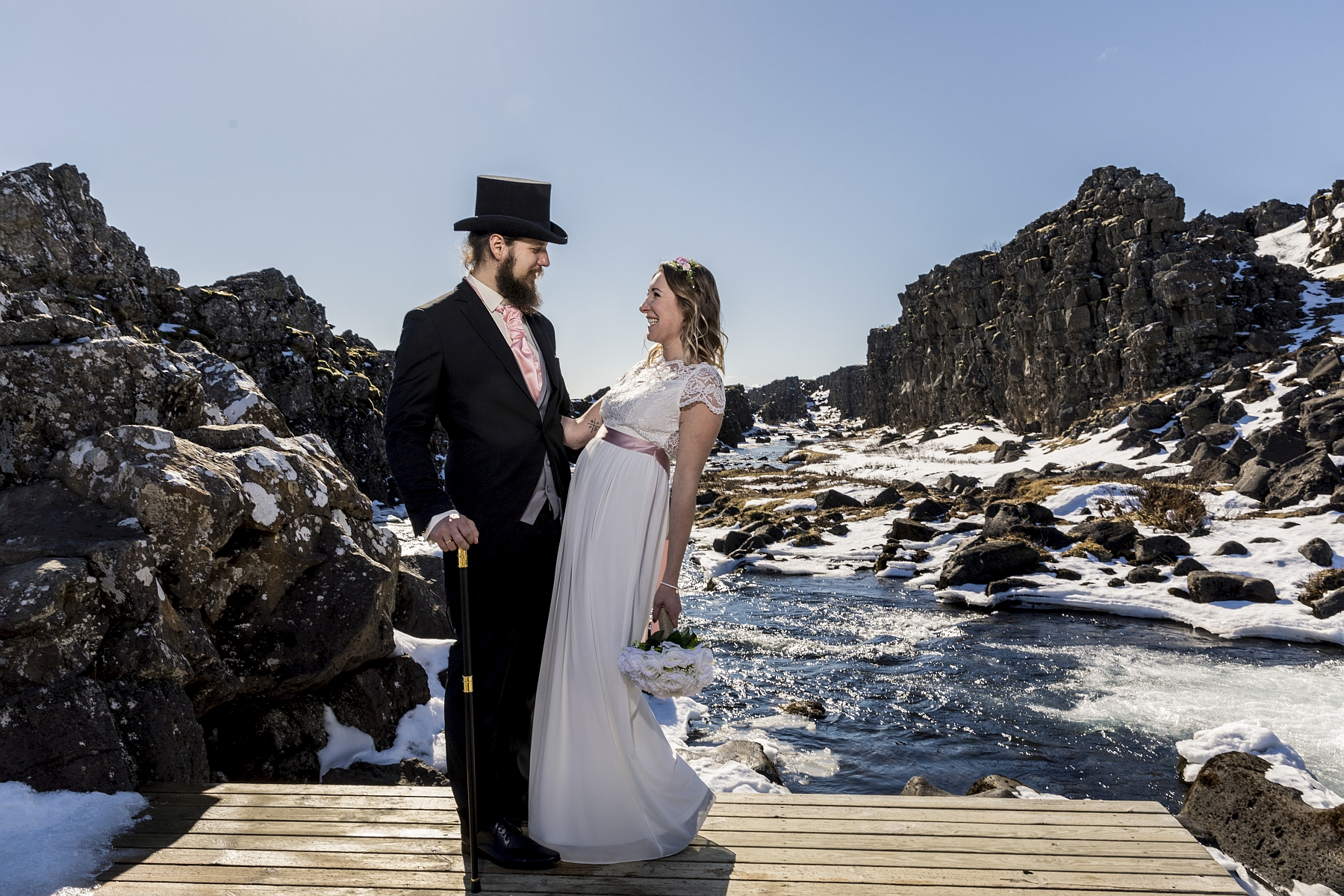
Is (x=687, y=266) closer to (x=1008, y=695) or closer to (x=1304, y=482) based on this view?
(x=1008, y=695)

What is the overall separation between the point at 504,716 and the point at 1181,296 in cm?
5278

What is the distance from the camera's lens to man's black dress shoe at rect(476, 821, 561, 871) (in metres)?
3.33

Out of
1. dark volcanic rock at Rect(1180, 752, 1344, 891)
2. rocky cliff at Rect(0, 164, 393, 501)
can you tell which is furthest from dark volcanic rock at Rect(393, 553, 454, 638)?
rocky cliff at Rect(0, 164, 393, 501)

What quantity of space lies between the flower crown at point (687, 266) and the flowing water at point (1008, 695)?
6078 mm

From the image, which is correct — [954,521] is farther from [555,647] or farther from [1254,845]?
[555,647]

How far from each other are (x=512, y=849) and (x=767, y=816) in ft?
3.82

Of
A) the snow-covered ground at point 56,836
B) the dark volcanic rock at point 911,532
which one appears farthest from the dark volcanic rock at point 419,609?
the dark volcanic rock at point 911,532

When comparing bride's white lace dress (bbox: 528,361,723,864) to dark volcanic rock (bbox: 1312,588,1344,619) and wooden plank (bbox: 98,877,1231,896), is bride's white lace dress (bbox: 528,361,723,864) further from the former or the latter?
dark volcanic rock (bbox: 1312,588,1344,619)

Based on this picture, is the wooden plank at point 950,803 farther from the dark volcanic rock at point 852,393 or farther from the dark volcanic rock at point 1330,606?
the dark volcanic rock at point 852,393

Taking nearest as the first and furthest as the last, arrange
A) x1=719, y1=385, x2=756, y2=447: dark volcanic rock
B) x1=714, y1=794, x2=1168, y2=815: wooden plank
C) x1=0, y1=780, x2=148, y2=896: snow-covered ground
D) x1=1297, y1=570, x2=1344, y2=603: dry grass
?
x1=0, y1=780, x2=148, y2=896: snow-covered ground, x1=714, y1=794, x2=1168, y2=815: wooden plank, x1=1297, y1=570, x2=1344, y2=603: dry grass, x1=719, y1=385, x2=756, y2=447: dark volcanic rock

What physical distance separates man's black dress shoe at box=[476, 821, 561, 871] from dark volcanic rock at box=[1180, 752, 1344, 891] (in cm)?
485

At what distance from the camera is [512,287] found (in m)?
3.68

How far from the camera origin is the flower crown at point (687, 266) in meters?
3.89

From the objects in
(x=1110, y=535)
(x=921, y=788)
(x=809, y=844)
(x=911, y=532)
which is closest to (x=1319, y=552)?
(x=1110, y=535)
